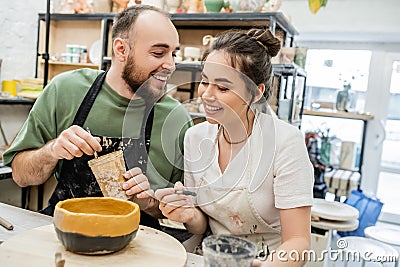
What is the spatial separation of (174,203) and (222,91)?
30cm

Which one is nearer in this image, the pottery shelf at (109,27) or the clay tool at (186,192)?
the clay tool at (186,192)

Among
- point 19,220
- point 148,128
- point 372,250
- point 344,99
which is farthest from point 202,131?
point 344,99

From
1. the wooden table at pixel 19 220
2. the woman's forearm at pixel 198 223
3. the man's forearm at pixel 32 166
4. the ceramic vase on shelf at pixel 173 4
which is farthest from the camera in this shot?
the ceramic vase on shelf at pixel 173 4

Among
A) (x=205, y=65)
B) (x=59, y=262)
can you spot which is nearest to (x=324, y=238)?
(x=205, y=65)

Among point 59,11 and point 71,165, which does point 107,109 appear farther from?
point 59,11

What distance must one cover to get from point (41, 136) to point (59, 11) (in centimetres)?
238

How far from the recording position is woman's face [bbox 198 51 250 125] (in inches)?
34.9

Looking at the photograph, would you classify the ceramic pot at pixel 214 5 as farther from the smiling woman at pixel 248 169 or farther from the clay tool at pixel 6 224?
the clay tool at pixel 6 224

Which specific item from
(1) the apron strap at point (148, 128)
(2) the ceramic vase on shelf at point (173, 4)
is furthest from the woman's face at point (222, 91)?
(2) the ceramic vase on shelf at point (173, 4)

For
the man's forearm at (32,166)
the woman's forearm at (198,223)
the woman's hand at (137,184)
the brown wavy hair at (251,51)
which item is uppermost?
the brown wavy hair at (251,51)

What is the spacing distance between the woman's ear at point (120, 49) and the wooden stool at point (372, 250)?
4.56 ft

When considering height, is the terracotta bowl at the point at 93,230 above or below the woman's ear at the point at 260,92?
Answer: below

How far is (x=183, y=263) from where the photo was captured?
2.53 ft

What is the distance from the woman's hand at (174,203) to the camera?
95cm
